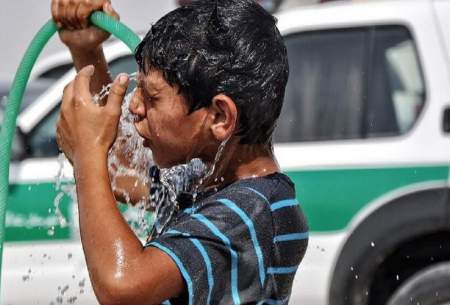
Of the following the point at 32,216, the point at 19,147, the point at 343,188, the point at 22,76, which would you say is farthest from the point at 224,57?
the point at 19,147

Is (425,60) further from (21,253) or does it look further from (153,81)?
(153,81)

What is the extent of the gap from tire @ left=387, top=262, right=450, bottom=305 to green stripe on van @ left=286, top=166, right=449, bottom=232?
0.40 m

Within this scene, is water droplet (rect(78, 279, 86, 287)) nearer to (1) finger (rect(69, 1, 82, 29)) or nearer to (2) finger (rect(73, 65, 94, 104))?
(1) finger (rect(69, 1, 82, 29))

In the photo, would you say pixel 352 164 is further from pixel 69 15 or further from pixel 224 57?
pixel 224 57

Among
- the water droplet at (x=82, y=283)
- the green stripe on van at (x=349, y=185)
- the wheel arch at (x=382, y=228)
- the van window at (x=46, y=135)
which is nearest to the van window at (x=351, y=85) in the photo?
the green stripe on van at (x=349, y=185)

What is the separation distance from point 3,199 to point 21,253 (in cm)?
320

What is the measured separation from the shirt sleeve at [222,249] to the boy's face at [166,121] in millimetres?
107

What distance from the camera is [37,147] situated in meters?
5.74

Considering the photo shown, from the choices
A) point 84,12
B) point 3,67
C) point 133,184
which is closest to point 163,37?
point 84,12

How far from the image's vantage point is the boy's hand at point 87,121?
6.71 feet

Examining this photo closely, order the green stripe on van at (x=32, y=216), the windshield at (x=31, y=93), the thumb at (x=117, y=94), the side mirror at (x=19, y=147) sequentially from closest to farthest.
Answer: the thumb at (x=117, y=94), the green stripe on van at (x=32, y=216), the side mirror at (x=19, y=147), the windshield at (x=31, y=93)

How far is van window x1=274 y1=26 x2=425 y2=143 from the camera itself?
5531 millimetres

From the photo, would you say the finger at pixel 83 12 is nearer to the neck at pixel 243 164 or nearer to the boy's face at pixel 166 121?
the boy's face at pixel 166 121

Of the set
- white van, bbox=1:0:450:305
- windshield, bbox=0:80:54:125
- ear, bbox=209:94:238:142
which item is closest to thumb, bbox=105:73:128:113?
ear, bbox=209:94:238:142
